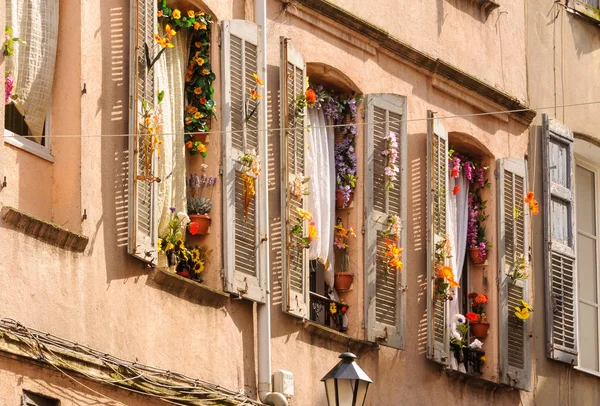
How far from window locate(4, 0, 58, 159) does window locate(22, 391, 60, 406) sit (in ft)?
5.47

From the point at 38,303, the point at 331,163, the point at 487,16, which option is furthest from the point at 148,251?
the point at 487,16

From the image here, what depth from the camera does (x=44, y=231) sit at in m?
13.0

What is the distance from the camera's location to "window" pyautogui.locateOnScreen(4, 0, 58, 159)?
533 inches

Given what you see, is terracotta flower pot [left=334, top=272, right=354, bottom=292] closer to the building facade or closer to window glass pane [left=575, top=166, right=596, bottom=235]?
the building facade

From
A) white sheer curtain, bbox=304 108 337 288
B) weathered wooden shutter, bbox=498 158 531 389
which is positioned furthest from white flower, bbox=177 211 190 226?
weathered wooden shutter, bbox=498 158 531 389

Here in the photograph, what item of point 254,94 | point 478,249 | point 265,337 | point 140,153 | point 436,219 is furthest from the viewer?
point 478,249

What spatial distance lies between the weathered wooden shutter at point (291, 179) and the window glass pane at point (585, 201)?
5.37m

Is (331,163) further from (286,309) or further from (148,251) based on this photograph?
(148,251)

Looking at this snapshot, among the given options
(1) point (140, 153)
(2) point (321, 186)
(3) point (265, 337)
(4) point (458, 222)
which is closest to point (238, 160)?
(3) point (265, 337)

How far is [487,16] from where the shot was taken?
19.5 meters

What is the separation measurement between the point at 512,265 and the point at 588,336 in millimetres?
2017

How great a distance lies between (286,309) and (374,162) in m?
2.07

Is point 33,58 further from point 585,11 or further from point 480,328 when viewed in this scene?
point 585,11

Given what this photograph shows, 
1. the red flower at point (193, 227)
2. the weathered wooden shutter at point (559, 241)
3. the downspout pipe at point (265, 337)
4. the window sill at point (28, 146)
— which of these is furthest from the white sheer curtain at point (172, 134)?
the weathered wooden shutter at point (559, 241)
